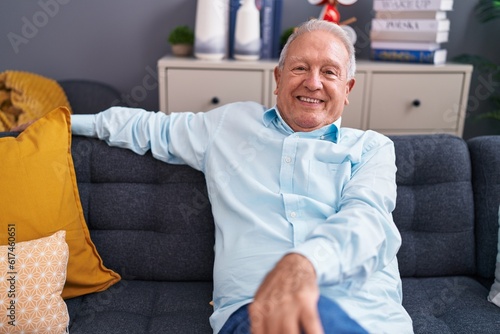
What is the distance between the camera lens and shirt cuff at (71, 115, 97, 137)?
1543 millimetres

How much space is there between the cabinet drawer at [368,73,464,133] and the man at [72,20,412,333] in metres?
0.89

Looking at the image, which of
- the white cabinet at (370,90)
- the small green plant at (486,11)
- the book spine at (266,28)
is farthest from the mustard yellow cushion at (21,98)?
the small green plant at (486,11)

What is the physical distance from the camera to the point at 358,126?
2.41 m

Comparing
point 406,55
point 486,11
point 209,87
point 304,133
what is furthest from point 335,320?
point 486,11

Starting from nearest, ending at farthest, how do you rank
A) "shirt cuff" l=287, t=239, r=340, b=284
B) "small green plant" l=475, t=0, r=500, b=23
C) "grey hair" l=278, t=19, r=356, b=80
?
"shirt cuff" l=287, t=239, r=340, b=284
"grey hair" l=278, t=19, r=356, b=80
"small green plant" l=475, t=0, r=500, b=23

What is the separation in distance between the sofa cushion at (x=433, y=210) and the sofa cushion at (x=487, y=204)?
2 cm

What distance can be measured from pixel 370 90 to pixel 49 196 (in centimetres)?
151

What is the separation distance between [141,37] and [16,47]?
0.61 m

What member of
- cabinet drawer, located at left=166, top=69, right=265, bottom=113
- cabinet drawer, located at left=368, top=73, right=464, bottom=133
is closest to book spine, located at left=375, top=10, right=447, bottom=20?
cabinet drawer, located at left=368, top=73, right=464, bottom=133

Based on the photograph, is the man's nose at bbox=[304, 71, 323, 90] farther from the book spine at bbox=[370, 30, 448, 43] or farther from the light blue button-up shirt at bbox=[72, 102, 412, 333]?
the book spine at bbox=[370, 30, 448, 43]

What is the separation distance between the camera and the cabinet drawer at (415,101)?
236 cm

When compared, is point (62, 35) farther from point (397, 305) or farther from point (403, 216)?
point (397, 305)

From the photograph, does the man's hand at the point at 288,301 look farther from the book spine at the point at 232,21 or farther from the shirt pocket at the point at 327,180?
the book spine at the point at 232,21

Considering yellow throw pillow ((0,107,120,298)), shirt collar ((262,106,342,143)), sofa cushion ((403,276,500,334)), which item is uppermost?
shirt collar ((262,106,342,143))
